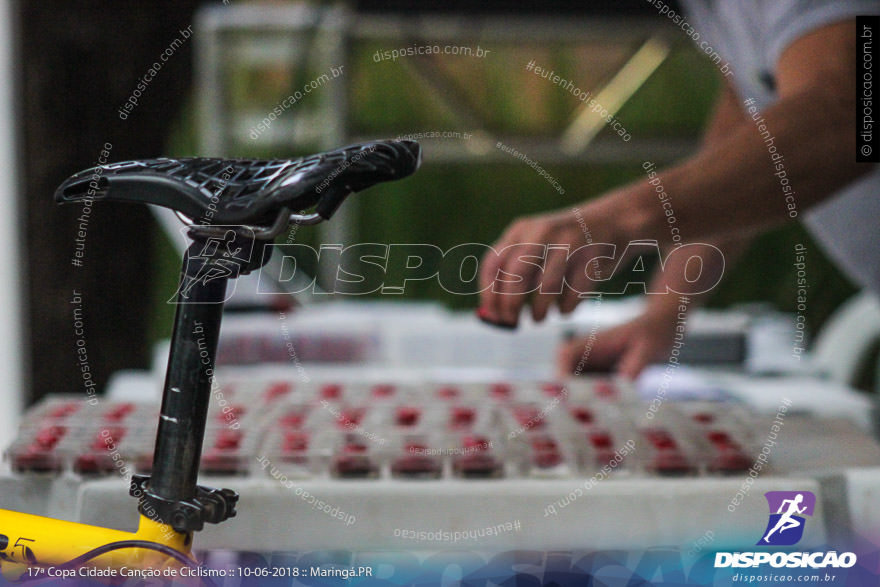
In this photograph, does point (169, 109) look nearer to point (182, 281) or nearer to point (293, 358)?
point (293, 358)

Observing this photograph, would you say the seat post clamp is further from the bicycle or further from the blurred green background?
the blurred green background

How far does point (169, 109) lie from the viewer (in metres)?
0.90

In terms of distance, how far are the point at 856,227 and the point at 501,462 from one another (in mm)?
482

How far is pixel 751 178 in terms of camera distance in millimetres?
490

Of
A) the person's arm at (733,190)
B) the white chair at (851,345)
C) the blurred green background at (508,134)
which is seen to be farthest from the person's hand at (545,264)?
the blurred green background at (508,134)

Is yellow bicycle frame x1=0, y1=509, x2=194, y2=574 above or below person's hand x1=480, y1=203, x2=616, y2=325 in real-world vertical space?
below

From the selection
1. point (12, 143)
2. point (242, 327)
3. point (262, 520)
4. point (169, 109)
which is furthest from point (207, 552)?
point (242, 327)

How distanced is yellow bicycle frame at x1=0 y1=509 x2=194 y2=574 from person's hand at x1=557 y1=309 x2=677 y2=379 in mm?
619

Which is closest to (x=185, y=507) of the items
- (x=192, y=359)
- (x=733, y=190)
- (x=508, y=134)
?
(x=192, y=359)

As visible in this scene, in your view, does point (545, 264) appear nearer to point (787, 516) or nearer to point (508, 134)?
point (787, 516)

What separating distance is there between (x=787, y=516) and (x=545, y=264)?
9.1 inches

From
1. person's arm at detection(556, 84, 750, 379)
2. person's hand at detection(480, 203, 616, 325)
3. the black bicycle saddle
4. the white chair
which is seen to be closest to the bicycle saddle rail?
the black bicycle saddle

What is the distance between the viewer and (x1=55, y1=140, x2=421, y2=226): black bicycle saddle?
1.08ft

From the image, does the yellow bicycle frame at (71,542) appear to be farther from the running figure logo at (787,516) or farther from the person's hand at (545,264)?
the running figure logo at (787,516)
